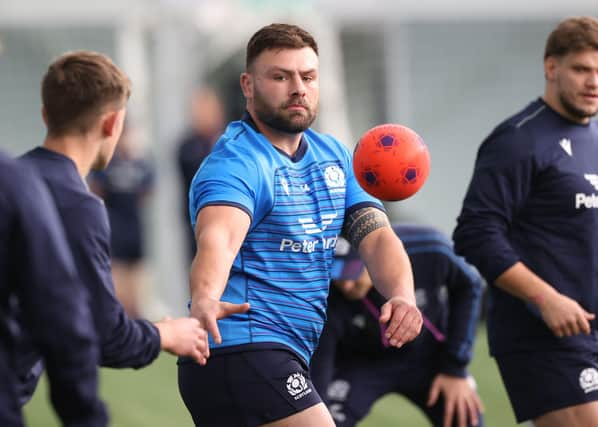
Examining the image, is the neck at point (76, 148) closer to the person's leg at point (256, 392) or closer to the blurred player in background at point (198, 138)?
the person's leg at point (256, 392)

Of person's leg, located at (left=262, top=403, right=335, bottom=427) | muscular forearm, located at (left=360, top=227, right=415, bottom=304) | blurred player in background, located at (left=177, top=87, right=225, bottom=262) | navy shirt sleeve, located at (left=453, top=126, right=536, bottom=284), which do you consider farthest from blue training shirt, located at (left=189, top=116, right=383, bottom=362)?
blurred player in background, located at (left=177, top=87, right=225, bottom=262)

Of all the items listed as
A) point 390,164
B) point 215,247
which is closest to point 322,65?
point 390,164

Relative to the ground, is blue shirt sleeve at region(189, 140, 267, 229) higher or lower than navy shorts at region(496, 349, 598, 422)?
higher

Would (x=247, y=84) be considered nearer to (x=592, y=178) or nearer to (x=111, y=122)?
(x=111, y=122)

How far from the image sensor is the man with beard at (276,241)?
4.43 m

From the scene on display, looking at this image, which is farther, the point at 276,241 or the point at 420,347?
the point at 420,347

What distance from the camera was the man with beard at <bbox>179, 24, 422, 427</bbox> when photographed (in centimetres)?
443

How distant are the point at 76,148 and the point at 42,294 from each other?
0.85 metres

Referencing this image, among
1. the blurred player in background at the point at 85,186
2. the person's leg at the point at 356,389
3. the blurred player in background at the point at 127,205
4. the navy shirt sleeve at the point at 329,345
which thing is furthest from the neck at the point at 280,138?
the blurred player in background at the point at 127,205

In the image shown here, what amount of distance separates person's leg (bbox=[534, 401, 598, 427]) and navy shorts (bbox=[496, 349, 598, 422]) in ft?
0.07

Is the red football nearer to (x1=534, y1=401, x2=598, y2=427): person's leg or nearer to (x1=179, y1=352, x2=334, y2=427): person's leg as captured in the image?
(x1=179, y1=352, x2=334, y2=427): person's leg

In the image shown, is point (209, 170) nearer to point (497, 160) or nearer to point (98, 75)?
point (98, 75)

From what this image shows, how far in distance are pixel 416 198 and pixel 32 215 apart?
11.9 m

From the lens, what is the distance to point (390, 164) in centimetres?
457
